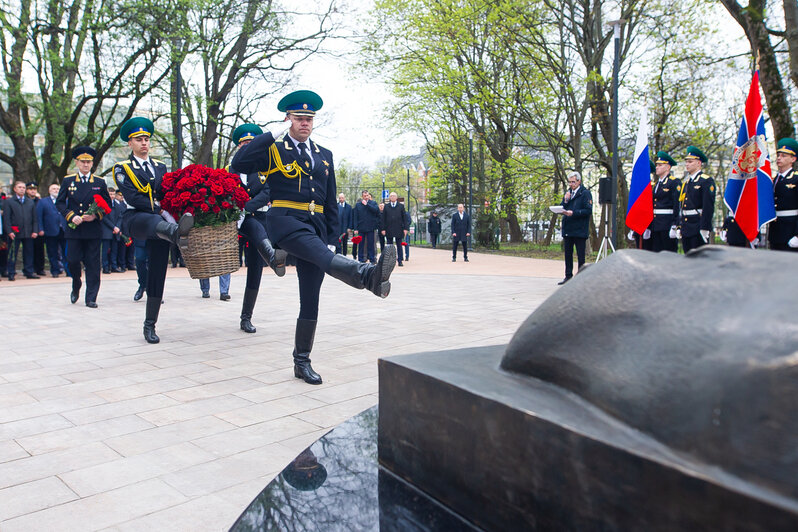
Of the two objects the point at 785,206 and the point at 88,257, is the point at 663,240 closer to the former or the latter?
the point at 785,206

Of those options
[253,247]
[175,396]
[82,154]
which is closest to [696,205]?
[253,247]

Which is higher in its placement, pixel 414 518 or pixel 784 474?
pixel 784 474

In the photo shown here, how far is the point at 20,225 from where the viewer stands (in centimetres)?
1281

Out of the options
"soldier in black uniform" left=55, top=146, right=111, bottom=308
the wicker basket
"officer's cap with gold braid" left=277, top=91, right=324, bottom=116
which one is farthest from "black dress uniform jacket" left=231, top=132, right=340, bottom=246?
"soldier in black uniform" left=55, top=146, right=111, bottom=308

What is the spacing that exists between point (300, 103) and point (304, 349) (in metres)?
1.71

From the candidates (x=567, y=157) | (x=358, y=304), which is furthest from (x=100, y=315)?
(x=567, y=157)

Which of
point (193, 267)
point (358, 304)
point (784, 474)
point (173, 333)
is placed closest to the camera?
point (784, 474)

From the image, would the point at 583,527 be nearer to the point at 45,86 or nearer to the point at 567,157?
the point at 45,86

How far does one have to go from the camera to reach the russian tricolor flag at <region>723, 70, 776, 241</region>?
835 cm

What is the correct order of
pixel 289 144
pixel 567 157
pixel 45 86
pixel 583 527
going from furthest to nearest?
pixel 567 157 → pixel 45 86 → pixel 289 144 → pixel 583 527

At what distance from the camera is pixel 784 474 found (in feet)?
3.45

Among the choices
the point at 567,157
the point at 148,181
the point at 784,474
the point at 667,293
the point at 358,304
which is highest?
the point at 567,157

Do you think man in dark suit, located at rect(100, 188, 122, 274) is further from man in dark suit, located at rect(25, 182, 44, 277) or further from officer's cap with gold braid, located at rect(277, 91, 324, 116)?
officer's cap with gold braid, located at rect(277, 91, 324, 116)

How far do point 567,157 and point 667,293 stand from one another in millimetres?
22916
